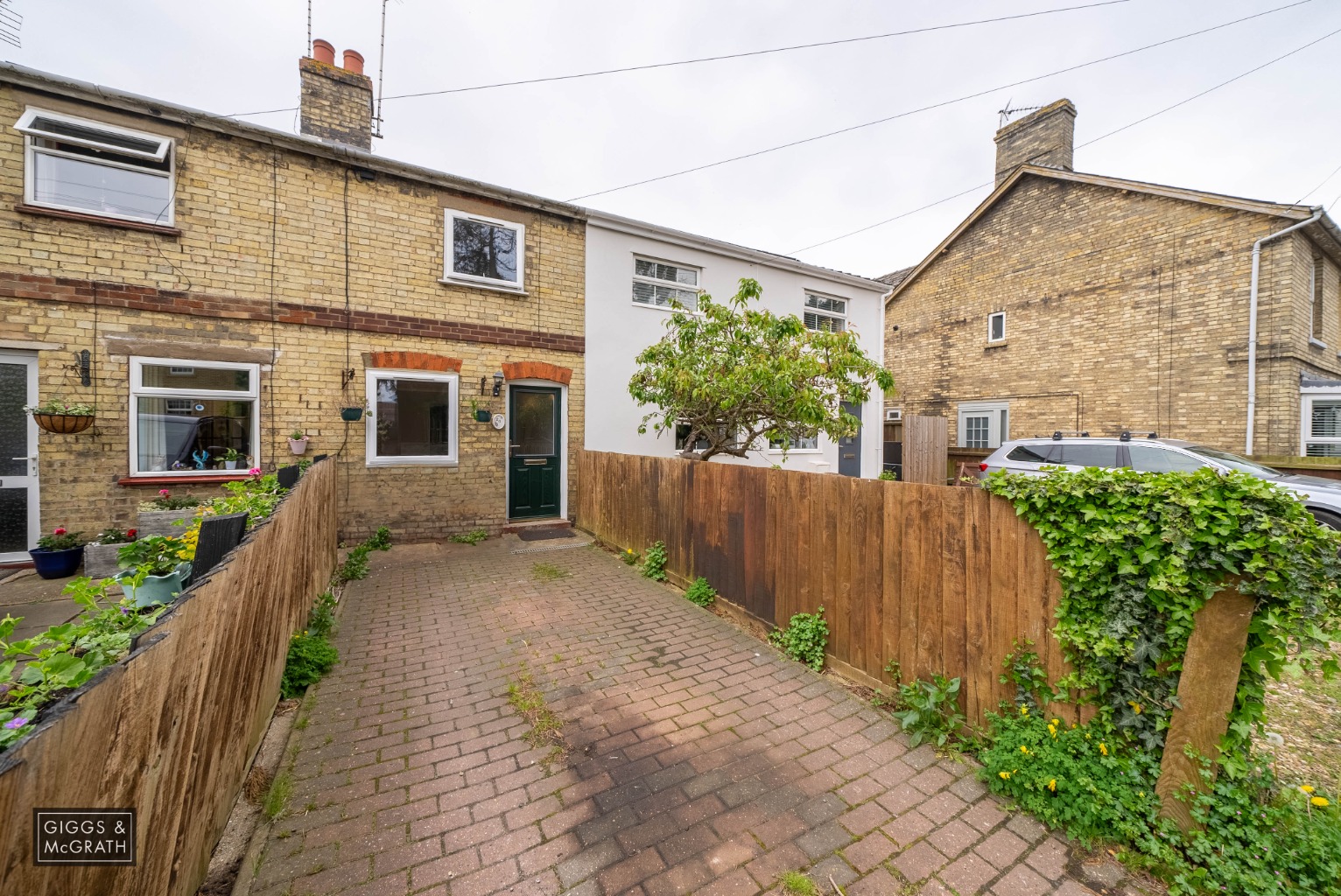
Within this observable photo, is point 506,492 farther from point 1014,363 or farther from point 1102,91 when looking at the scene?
point 1014,363

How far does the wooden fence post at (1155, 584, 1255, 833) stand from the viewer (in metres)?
2.08

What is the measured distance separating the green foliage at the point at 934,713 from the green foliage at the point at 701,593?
2322 millimetres

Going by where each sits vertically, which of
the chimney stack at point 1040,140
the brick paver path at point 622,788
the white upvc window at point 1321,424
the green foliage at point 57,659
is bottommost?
the brick paver path at point 622,788

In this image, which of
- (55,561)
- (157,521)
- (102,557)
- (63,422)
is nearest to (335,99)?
(63,422)

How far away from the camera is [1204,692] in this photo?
2.13 meters

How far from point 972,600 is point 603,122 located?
1056 cm

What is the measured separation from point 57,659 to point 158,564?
219cm

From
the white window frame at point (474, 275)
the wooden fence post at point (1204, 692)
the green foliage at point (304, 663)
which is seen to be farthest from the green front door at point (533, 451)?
the wooden fence post at point (1204, 692)

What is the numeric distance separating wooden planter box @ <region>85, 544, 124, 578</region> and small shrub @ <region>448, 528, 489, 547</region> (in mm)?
3684

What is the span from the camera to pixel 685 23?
7.73m

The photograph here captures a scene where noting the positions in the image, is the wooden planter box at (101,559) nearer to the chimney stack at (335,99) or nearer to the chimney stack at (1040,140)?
the chimney stack at (335,99)

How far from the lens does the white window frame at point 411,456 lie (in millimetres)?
7516

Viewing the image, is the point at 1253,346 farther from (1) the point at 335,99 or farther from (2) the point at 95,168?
(2) the point at 95,168

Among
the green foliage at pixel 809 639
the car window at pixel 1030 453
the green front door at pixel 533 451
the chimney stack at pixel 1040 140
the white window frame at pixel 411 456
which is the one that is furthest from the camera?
the chimney stack at pixel 1040 140
